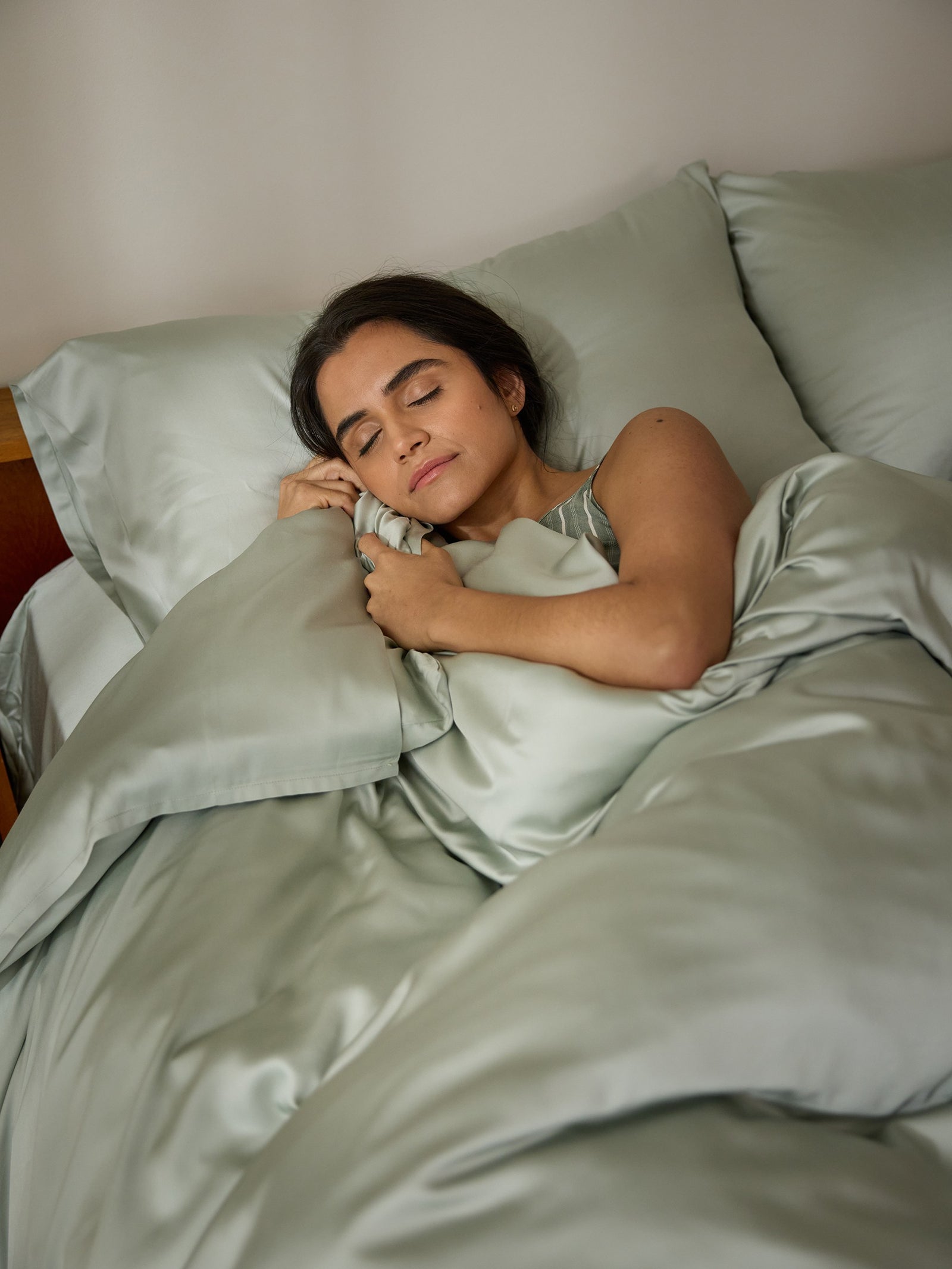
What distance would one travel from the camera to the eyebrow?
1.23 meters

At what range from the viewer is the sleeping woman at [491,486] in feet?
3.02

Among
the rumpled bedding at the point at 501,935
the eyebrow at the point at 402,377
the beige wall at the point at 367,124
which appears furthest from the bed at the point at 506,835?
the beige wall at the point at 367,124

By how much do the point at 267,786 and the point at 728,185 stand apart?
4.36 feet

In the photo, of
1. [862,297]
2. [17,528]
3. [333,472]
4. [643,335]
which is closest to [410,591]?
[333,472]

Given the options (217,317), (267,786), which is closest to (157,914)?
(267,786)

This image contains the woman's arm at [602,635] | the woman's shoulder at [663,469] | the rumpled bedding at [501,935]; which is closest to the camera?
the rumpled bedding at [501,935]

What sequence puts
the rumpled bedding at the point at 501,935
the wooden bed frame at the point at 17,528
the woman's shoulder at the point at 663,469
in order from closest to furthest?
the rumpled bedding at the point at 501,935 → the woman's shoulder at the point at 663,469 → the wooden bed frame at the point at 17,528

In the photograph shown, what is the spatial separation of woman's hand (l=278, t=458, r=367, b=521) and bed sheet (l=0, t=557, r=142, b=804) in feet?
0.98

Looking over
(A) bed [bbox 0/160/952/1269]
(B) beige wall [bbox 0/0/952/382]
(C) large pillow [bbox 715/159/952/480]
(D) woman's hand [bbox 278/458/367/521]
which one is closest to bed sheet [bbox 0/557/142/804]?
(A) bed [bbox 0/160/952/1269]

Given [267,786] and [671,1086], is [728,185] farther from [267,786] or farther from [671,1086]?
[671,1086]

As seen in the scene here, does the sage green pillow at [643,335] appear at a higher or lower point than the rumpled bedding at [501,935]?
higher

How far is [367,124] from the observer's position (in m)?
1.65

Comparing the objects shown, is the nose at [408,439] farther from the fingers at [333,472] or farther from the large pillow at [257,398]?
the large pillow at [257,398]

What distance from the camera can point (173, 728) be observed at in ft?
3.06
